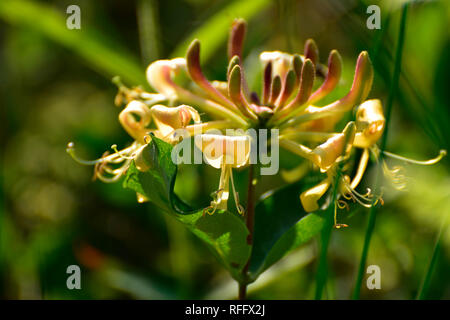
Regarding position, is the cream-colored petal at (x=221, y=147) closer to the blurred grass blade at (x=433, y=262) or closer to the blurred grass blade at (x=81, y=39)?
the blurred grass blade at (x=433, y=262)

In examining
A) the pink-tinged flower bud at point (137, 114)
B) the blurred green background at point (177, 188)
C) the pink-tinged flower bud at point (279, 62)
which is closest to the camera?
the pink-tinged flower bud at point (137, 114)

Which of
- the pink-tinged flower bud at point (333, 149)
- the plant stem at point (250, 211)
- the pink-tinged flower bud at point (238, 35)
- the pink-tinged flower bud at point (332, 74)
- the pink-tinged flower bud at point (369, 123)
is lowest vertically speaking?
the plant stem at point (250, 211)

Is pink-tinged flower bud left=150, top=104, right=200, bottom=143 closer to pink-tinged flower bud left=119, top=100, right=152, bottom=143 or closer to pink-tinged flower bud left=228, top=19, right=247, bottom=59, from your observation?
pink-tinged flower bud left=119, top=100, right=152, bottom=143

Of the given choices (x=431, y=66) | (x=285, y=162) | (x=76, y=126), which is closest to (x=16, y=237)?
(x=76, y=126)

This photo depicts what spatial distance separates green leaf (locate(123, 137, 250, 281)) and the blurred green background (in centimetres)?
32

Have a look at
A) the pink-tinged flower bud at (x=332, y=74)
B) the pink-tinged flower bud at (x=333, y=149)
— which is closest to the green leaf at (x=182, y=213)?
the pink-tinged flower bud at (x=333, y=149)

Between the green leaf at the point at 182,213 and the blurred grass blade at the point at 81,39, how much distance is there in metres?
0.56

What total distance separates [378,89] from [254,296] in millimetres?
702

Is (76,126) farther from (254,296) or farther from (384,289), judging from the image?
(384,289)

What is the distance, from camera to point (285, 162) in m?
1.25

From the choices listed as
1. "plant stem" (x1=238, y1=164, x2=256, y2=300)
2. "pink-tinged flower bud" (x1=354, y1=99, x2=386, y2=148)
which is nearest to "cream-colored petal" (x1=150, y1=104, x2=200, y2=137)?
"plant stem" (x1=238, y1=164, x2=256, y2=300)

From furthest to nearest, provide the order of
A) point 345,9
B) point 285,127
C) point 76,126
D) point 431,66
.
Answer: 1. point 76,126
2. point 431,66
3. point 345,9
4. point 285,127

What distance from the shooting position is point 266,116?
0.75 meters

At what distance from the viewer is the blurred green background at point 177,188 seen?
112cm
